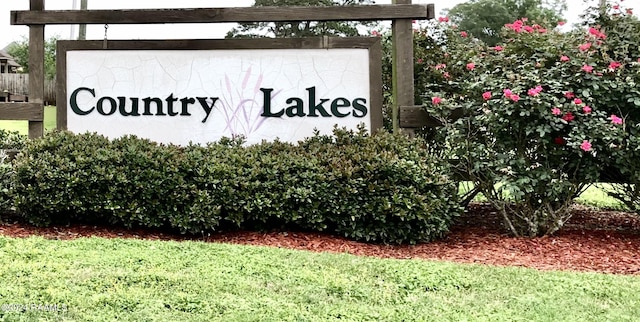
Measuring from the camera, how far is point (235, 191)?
504 cm

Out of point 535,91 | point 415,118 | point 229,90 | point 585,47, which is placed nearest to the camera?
point 535,91

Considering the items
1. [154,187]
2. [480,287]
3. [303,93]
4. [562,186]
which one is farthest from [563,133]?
[154,187]

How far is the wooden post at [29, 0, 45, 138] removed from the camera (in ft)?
20.5

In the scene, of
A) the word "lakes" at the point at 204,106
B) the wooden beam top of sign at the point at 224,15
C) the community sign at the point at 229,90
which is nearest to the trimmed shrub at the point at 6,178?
the community sign at the point at 229,90

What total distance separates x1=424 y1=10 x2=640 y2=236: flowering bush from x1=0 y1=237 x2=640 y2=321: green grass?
1.34m

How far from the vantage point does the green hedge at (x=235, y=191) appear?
16.5ft

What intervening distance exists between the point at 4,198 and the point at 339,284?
3416mm

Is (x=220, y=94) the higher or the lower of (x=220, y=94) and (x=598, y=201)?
the higher

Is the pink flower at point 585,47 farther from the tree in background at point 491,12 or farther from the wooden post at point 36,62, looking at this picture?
the tree in background at point 491,12

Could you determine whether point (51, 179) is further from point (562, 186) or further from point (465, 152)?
point (562, 186)

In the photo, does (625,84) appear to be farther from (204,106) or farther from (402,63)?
(204,106)

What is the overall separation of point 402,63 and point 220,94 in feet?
6.28

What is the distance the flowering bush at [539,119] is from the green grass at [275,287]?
52.7 inches

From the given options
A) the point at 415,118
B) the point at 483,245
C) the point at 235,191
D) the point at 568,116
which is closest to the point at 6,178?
the point at 235,191
